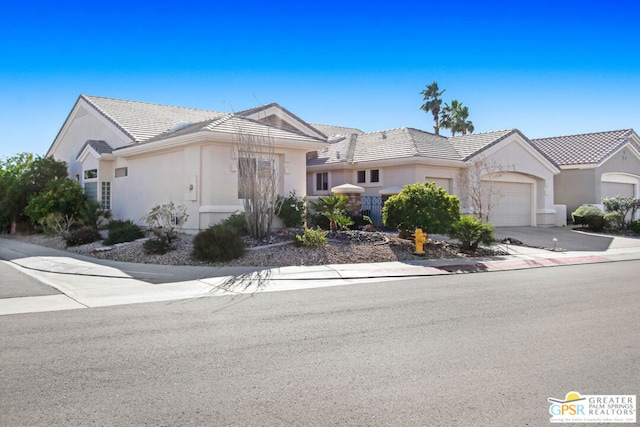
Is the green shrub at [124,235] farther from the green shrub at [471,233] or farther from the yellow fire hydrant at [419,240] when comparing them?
the green shrub at [471,233]

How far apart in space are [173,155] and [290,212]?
5.00 m

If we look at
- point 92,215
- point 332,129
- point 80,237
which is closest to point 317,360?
point 80,237

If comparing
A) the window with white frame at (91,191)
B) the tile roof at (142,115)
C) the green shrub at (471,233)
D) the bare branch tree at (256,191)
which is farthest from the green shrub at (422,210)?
the window with white frame at (91,191)

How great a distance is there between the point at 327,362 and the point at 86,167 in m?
21.4

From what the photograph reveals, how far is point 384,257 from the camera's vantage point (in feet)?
49.0

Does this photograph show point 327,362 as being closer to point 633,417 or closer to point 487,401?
point 487,401

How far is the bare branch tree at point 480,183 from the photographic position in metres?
24.0

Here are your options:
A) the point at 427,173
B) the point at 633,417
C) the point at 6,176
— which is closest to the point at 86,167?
the point at 6,176

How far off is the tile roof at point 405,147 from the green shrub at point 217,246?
36.2 feet

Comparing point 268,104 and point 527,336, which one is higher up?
point 268,104

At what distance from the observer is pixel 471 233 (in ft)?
54.6

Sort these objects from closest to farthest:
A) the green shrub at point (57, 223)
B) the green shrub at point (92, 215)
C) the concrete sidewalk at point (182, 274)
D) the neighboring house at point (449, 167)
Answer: the concrete sidewalk at point (182, 274)
the green shrub at point (57, 223)
the green shrub at point (92, 215)
the neighboring house at point (449, 167)

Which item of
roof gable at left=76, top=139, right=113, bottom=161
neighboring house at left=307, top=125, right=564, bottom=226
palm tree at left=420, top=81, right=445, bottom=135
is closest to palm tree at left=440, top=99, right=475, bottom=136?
palm tree at left=420, top=81, right=445, bottom=135

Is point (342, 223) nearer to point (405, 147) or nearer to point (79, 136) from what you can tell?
point (405, 147)
